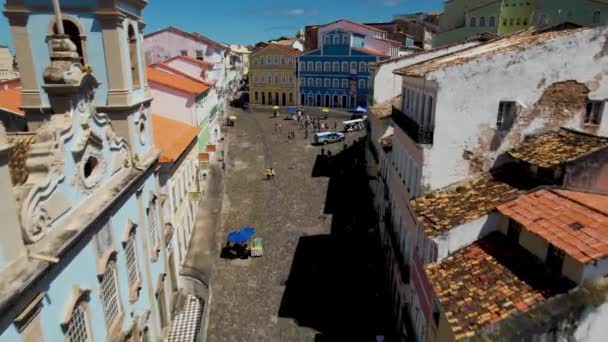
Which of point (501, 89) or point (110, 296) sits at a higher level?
point (501, 89)

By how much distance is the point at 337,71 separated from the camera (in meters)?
67.1

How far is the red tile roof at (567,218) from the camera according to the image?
8.54m

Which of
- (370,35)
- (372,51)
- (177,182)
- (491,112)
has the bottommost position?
(177,182)

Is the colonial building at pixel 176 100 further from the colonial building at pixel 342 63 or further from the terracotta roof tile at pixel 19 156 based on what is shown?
the colonial building at pixel 342 63

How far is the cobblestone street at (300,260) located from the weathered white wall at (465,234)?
8253 mm

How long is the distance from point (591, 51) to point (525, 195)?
5.50 meters

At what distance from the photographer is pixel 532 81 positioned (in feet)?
43.3

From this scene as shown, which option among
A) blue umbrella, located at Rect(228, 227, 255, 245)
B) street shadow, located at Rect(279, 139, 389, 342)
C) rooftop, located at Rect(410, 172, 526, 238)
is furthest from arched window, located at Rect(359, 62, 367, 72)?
rooftop, located at Rect(410, 172, 526, 238)

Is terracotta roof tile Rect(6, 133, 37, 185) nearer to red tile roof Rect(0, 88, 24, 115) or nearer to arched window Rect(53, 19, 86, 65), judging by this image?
arched window Rect(53, 19, 86, 65)

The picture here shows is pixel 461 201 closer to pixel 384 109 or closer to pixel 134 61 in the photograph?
pixel 134 61

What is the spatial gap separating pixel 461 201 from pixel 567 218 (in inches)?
138

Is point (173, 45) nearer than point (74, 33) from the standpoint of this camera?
No

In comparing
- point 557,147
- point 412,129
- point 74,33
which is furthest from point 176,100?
point 557,147

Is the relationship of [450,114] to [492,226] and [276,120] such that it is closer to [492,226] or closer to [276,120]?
[492,226]
